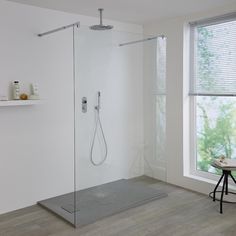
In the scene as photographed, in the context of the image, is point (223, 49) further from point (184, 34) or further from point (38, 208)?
point (38, 208)

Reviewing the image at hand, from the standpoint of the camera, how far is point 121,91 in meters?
4.10

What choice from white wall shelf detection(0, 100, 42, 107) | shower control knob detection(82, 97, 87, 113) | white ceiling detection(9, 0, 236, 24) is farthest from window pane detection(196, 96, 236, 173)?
white wall shelf detection(0, 100, 42, 107)

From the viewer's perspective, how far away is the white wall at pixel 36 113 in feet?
11.0

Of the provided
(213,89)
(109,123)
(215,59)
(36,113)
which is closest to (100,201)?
(109,123)

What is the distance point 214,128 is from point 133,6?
1808 mm

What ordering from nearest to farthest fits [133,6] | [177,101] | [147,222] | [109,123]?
[147,222] < [133,6] < [109,123] < [177,101]

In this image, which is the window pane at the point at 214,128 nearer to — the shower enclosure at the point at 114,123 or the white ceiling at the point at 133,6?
the shower enclosure at the point at 114,123

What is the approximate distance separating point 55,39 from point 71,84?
0.57 metres

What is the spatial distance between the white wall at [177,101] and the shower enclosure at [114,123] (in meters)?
0.16

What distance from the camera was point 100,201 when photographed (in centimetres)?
354

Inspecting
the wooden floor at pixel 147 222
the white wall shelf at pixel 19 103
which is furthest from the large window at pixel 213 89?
the white wall shelf at pixel 19 103

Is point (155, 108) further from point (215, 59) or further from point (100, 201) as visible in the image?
point (100, 201)

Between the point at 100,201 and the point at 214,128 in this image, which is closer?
the point at 100,201

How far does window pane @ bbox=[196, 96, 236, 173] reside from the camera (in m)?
3.79
